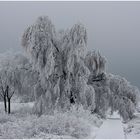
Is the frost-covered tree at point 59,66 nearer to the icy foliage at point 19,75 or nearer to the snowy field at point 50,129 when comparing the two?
the icy foliage at point 19,75

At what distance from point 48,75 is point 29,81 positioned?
6.87 ft

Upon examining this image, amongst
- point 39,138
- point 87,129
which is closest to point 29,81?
point 87,129

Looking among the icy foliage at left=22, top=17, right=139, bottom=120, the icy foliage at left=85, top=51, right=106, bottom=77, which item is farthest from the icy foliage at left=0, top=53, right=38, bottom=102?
the icy foliage at left=85, top=51, right=106, bottom=77

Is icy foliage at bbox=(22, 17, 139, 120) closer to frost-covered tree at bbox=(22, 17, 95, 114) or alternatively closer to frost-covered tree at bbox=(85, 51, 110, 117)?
frost-covered tree at bbox=(22, 17, 95, 114)

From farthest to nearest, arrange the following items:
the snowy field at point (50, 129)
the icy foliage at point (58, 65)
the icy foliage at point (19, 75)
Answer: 1. the icy foliage at point (19, 75)
2. the icy foliage at point (58, 65)
3. the snowy field at point (50, 129)

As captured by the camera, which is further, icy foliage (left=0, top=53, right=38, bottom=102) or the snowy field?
icy foliage (left=0, top=53, right=38, bottom=102)

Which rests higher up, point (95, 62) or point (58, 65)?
point (95, 62)

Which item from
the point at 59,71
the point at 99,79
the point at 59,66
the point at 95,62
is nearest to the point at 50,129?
the point at 59,71

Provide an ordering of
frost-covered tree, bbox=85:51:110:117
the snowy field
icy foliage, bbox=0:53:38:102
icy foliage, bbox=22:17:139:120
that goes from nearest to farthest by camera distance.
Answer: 1. the snowy field
2. icy foliage, bbox=22:17:139:120
3. icy foliage, bbox=0:53:38:102
4. frost-covered tree, bbox=85:51:110:117

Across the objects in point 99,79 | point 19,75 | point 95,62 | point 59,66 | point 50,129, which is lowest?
point 50,129

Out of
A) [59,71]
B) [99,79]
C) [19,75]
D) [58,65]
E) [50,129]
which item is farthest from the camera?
[99,79]

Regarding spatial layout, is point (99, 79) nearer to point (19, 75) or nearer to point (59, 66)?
point (59, 66)

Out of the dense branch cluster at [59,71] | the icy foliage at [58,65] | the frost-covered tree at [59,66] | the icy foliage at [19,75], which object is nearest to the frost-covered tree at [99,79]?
the dense branch cluster at [59,71]

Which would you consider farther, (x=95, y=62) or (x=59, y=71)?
(x=95, y=62)
